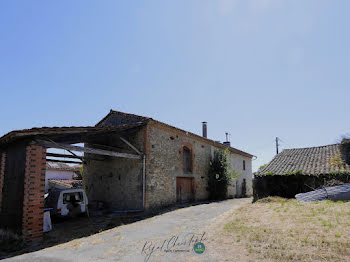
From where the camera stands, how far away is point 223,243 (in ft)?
18.4

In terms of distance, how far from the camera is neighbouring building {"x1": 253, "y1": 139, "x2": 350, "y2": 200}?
12.0 meters

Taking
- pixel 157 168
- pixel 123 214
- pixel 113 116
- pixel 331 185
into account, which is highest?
pixel 113 116

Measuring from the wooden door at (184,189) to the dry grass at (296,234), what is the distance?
662 centimetres

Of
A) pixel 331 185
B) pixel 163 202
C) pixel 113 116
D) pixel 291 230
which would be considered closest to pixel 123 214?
pixel 163 202

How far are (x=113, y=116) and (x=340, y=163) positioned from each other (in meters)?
13.2

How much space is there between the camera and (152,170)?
12102 millimetres

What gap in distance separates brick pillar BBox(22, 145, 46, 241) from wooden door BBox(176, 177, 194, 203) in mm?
8023

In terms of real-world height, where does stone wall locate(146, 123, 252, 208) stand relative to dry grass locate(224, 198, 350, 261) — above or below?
above

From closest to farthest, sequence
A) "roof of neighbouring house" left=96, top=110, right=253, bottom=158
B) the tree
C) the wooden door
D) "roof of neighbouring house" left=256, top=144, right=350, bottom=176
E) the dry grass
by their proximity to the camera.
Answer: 1. the dry grass
2. "roof of neighbouring house" left=256, top=144, right=350, bottom=176
3. "roof of neighbouring house" left=96, top=110, right=253, bottom=158
4. the wooden door
5. the tree

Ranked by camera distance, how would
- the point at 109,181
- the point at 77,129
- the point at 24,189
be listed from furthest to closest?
the point at 109,181 → the point at 77,129 → the point at 24,189

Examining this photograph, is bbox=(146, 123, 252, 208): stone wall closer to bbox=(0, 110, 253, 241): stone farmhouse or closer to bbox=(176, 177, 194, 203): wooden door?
bbox=(0, 110, 253, 241): stone farmhouse

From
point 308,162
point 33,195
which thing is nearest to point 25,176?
point 33,195

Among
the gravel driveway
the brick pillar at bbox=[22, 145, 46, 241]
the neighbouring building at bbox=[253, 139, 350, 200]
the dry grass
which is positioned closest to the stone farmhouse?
→ the brick pillar at bbox=[22, 145, 46, 241]

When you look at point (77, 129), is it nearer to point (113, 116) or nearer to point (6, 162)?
point (6, 162)
